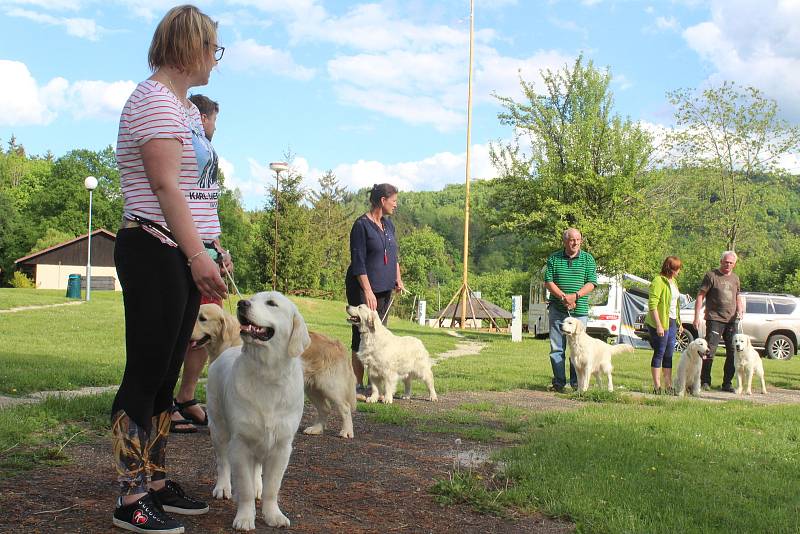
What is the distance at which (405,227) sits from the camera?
103375mm

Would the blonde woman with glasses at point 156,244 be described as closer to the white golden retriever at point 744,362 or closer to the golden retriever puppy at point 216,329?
the golden retriever puppy at point 216,329

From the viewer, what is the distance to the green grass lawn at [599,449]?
3.89m

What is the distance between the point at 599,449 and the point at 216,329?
9.87ft

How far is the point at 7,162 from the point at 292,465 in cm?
8493

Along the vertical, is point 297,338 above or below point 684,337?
above

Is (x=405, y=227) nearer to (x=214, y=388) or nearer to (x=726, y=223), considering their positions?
(x=726, y=223)

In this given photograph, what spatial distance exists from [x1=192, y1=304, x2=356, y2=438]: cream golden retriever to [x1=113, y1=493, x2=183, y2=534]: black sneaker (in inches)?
95.2

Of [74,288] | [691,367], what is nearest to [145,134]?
[691,367]

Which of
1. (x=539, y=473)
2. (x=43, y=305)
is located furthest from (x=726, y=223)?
(x=539, y=473)

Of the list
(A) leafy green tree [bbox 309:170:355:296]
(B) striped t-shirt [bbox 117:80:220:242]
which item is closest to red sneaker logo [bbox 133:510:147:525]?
(B) striped t-shirt [bbox 117:80:220:242]

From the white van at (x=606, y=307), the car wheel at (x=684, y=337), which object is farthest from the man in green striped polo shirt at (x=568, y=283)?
the white van at (x=606, y=307)

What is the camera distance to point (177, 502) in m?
3.41

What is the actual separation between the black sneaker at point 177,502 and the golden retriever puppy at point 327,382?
227 centimetres

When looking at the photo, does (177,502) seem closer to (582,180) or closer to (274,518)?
(274,518)
